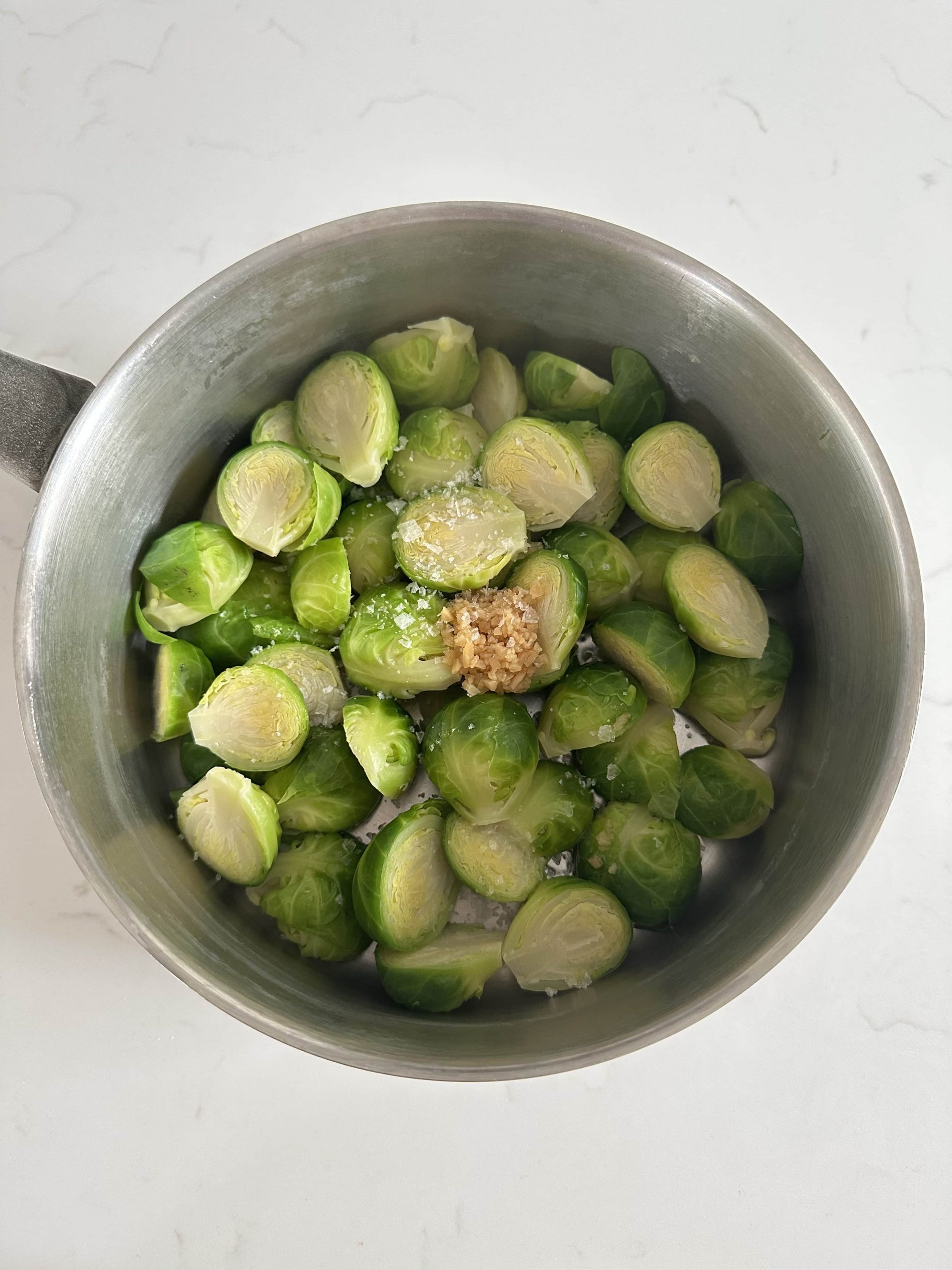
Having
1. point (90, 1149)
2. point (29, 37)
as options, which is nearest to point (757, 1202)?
point (90, 1149)

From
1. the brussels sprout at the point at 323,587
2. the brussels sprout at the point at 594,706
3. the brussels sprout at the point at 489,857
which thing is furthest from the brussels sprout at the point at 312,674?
the brussels sprout at the point at 594,706

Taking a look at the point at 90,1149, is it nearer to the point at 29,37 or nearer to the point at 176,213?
the point at 176,213

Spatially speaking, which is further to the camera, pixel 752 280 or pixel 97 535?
pixel 752 280

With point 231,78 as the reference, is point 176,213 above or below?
below

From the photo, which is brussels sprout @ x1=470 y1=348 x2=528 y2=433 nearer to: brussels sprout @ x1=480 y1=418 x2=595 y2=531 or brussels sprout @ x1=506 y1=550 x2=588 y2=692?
brussels sprout @ x1=480 y1=418 x2=595 y2=531

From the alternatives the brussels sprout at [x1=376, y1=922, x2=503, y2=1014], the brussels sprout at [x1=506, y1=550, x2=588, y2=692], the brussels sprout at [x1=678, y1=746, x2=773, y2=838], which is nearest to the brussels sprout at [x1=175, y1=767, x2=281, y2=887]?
the brussels sprout at [x1=376, y1=922, x2=503, y2=1014]

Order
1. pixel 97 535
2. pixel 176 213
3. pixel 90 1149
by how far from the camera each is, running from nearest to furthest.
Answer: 1. pixel 97 535
2. pixel 90 1149
3. pixel 176 213

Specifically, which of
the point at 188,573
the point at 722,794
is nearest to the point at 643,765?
the point at 722,794
